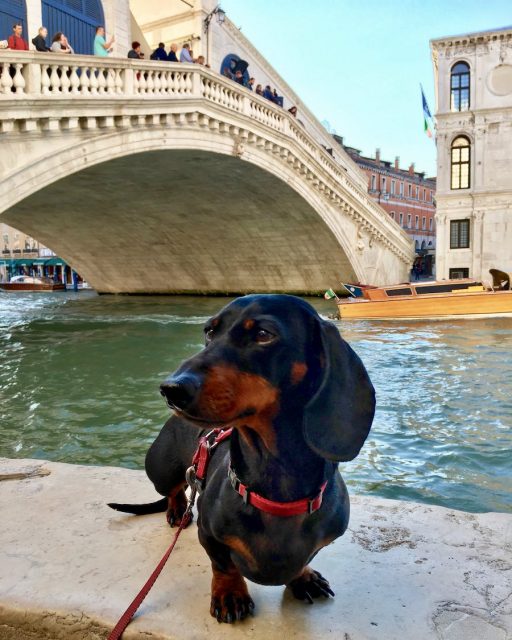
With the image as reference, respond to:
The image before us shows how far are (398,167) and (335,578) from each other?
160 feet

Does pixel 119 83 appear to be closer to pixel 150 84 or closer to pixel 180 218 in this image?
pixel 150 84

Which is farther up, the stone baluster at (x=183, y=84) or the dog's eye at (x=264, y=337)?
the stone baluster at (x=183, y=84)

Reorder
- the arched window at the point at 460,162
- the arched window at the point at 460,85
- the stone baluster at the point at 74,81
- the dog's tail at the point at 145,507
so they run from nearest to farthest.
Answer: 1. the dog's tail at the point at 145,507
2. the stone baluster at the point at 74,81
3. the arched window at the point at 460,85
4. the arched window at the point at 460,162

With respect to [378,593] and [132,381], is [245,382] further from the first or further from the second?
[132,381]

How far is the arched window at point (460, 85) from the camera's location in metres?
20.5

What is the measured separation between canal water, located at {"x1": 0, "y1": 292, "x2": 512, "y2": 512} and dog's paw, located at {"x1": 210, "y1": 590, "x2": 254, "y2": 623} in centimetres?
223

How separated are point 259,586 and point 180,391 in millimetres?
773

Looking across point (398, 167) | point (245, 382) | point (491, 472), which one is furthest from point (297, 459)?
point (398, 167)

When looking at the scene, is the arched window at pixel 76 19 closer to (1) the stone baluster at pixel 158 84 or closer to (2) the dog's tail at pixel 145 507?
(1) the stone baluster at pixel 158 84

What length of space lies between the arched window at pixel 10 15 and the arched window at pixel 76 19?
482mm

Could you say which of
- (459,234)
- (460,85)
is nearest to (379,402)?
(459,234)

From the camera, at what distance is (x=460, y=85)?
20.5m

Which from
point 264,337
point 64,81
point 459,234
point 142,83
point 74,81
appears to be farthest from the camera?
point 459,234

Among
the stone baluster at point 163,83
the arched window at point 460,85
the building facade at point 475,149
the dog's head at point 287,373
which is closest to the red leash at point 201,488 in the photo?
the dog's head at point 287,373
